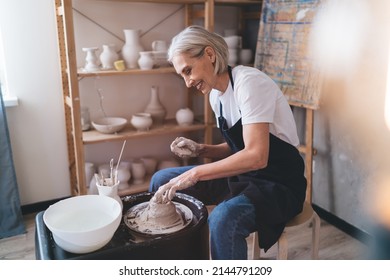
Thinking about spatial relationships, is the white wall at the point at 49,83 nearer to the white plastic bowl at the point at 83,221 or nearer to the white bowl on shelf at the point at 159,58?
the white bowl on shelf at the point at 159,58

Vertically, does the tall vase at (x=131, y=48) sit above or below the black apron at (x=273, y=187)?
above

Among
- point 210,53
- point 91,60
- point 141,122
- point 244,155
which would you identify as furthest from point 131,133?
point 244,155

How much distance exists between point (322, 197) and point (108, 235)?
5.26 ft

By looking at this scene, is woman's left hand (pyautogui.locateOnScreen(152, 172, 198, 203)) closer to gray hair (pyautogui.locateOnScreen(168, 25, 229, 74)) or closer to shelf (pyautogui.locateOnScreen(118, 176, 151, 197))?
gray hair (pyautogui.locateOnScreen(168, 25, 229, 74))

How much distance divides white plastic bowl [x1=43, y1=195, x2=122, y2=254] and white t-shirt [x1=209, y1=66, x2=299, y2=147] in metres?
0.56

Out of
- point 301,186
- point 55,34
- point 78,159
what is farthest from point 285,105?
point 55,34

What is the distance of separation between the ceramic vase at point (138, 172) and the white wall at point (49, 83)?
0.18 meters

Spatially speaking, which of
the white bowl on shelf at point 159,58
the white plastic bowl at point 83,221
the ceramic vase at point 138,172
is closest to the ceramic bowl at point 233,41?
the white bowl on shelf at point 159,58

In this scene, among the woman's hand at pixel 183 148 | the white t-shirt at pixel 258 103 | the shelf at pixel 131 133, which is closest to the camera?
the white t-shirt at pixel 258 103

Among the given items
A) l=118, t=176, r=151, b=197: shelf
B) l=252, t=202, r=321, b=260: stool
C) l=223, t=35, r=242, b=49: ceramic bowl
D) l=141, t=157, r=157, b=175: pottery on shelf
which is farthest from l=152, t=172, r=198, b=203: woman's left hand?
l=223, t=35, r=242, b=49: ceramic bowl

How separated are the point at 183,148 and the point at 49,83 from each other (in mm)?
1142

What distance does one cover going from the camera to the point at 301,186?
4.71 ft

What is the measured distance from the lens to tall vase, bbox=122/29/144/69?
2285 mm

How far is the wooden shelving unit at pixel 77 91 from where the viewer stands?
2.00 metres
